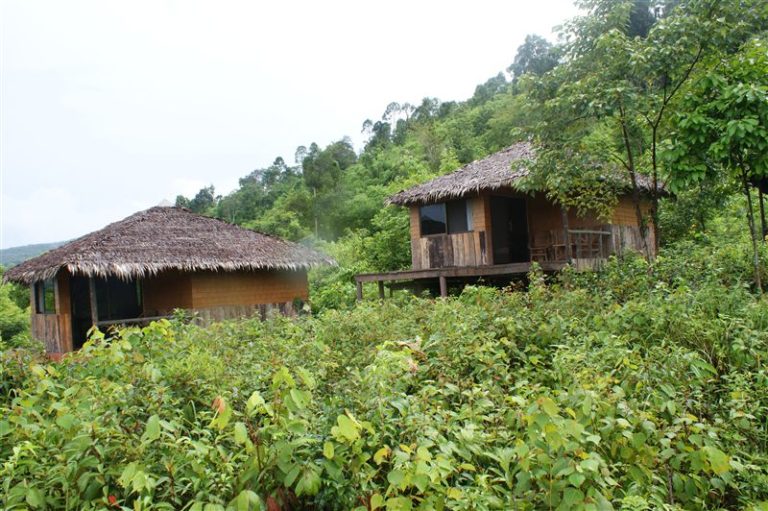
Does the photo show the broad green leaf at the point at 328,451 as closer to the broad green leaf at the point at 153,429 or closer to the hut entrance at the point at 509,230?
Answer: the broad green leaf at the point at 153,429

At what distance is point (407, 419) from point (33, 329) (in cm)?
1521

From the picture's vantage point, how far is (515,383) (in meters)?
3.55

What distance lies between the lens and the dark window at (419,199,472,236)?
1316 centimetres

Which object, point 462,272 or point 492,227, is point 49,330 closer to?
point 462,272

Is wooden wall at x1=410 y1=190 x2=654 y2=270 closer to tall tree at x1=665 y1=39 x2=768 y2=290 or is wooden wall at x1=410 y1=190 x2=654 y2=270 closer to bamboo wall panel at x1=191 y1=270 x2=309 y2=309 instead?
bamboo wall panel at x1=191 y1=270 x2=309 y2=309

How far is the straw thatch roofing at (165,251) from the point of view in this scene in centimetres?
1157

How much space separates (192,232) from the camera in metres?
14.0

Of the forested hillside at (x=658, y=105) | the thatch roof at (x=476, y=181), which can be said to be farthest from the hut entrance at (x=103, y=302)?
the forested hillside at (x=658, y=105)

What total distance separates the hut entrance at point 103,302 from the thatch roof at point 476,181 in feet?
22.6

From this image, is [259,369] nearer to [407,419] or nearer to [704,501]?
[407,419]

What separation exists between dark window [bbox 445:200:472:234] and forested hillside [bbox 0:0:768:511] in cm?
422

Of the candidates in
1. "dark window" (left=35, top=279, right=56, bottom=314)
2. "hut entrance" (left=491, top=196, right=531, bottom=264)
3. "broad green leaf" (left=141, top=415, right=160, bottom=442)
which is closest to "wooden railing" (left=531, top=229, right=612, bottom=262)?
"hut entrance" (left=491, top=196, right=531, bottom=264)

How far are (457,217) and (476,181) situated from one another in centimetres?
122

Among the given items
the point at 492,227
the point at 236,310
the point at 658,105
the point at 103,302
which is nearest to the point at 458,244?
the point at 492,227
